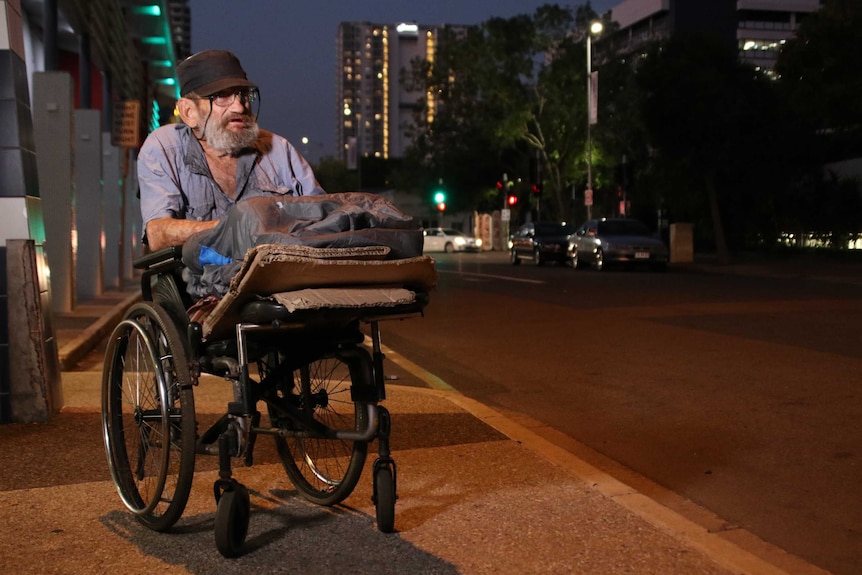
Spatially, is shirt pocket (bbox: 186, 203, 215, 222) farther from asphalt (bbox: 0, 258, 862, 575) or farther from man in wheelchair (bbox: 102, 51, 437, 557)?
asphalt (bbox: 0, 258, 862, 575)

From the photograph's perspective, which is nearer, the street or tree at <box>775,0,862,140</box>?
the street

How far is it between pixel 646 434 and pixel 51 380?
12.1ft

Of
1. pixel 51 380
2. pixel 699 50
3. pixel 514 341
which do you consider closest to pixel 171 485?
pixel 51 380

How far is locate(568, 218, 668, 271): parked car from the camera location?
2955 cm

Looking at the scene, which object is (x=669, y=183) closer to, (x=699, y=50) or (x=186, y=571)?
(x=699, y=50)

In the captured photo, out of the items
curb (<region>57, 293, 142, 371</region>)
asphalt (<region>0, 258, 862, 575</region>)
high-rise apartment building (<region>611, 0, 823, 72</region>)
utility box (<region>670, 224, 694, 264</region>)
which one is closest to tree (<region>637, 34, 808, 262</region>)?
utility box (<region>670, 224, 694, 264</region>)

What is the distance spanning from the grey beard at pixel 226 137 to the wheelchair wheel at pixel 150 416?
739 millimetres

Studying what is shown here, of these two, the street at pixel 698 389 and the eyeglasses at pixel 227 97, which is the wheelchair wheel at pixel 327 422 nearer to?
the eyeglasses at pixel 227 97

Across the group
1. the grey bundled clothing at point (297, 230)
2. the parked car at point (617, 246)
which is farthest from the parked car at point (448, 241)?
the grey bundled clothing at point (297, 230)

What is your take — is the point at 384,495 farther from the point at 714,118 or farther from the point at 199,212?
the point at 714,118

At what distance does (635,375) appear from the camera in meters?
9.61

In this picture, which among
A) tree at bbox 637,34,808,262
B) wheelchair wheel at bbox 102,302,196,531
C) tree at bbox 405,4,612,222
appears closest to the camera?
wheelchair wheel at bbox 102,302,196,531

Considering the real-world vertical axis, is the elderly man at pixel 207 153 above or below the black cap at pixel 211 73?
below

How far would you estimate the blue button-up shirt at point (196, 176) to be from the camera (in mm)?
4406
